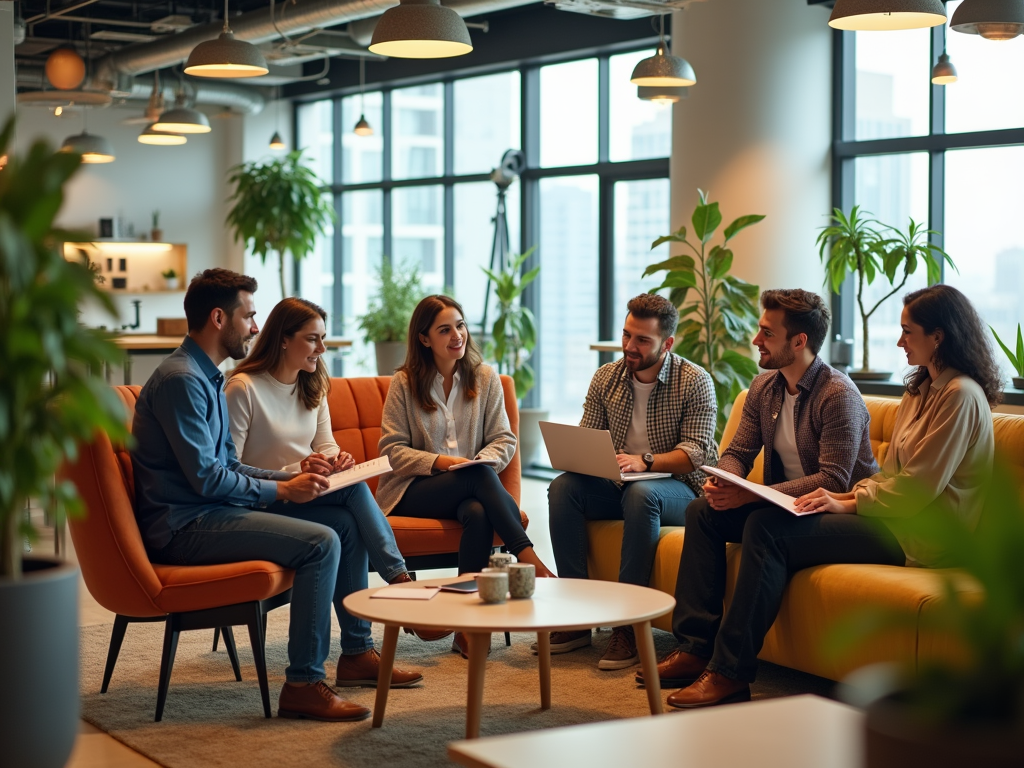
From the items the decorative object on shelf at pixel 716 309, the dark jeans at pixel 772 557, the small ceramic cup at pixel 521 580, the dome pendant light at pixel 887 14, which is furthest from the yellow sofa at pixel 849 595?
the decorative object on shelf at pixel 716 309

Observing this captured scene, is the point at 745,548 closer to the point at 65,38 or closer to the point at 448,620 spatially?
the point at 448,620

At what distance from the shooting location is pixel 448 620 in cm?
298

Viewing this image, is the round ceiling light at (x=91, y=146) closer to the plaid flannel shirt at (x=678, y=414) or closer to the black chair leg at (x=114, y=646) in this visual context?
the plaid flannel shirt at (x=678, y=414)

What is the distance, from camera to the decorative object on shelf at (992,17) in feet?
15.7

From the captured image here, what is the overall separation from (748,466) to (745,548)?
2.15 ft

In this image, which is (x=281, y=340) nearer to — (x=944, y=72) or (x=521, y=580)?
(x=521, y=580)

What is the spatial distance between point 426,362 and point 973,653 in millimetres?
3393

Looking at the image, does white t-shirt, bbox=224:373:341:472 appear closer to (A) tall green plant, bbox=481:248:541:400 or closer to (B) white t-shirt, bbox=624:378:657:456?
(B) white t-shirt, bbox=624:378:657:456

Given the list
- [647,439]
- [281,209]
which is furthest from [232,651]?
[281,209]

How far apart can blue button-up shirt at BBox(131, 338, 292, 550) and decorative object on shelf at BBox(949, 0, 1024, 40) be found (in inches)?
128

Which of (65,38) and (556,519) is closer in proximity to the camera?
(556,519)

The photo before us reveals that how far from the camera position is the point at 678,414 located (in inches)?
174

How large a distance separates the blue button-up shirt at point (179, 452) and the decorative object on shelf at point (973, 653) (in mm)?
2553

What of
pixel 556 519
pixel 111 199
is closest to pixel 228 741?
pixel 556 519
